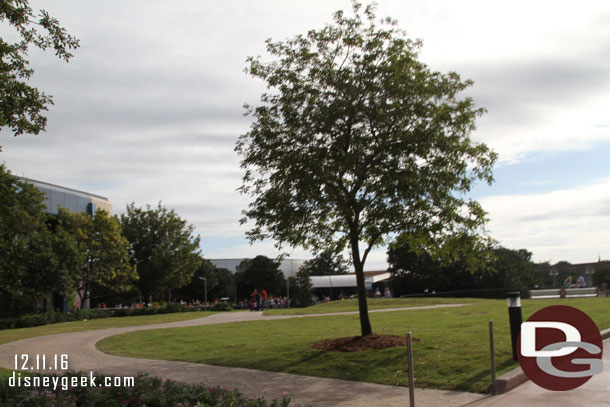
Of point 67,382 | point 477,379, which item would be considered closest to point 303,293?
point 477,379

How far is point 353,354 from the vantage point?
39.8ft

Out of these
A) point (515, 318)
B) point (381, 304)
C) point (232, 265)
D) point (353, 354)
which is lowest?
point (381, 304)

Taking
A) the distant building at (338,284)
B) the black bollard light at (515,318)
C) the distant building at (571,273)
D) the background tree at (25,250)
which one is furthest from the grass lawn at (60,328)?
the distant building at (338,284)

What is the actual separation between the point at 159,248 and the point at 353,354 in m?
37.3

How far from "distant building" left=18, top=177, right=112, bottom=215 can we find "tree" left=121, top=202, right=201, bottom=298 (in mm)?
3810

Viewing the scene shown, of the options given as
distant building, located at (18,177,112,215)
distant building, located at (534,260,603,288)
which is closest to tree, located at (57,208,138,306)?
distant building, located at (18,177,112,215)

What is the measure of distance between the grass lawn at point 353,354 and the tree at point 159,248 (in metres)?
27.2

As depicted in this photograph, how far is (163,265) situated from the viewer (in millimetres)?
46688

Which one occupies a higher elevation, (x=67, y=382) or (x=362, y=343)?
(x=67, y=382)

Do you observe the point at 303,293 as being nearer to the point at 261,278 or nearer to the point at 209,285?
the point at 209,285

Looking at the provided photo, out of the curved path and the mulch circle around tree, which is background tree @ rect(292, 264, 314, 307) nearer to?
the curved path

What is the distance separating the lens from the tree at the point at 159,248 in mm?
46844

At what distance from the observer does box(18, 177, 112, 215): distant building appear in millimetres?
44972

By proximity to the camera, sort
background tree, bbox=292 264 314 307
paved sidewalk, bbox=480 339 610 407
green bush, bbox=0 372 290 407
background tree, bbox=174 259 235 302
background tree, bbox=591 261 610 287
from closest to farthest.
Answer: green bush, bbox=0 372 290 407
paved sidewalk, bbox=480 339 610 407
background tree, bbox=292 264 314 307
background tree, bbox=591 261 610 287
background tree, bbox=174 259 235 302
